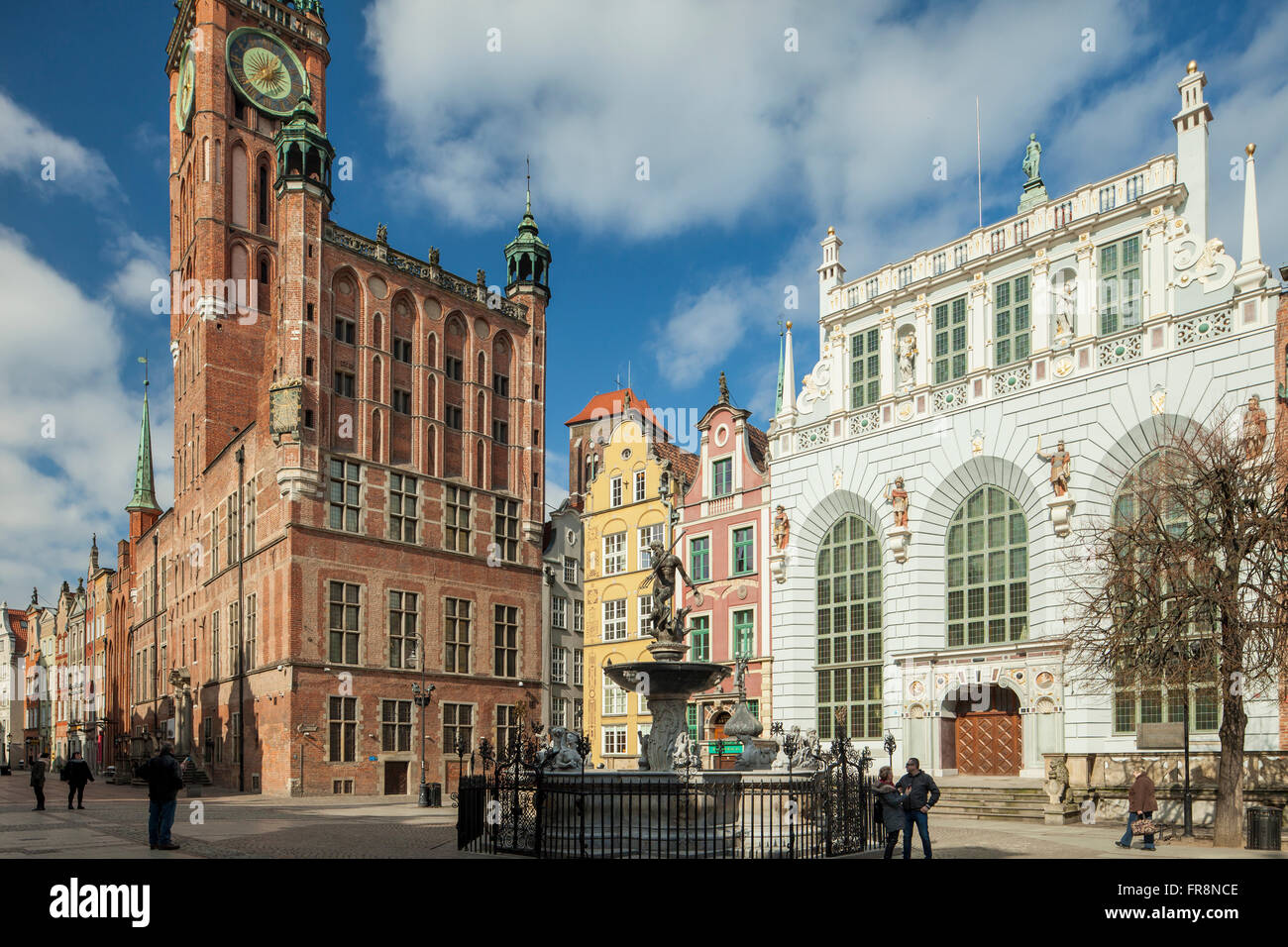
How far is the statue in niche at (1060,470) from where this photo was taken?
108ft

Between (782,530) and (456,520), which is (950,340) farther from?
(456,520)

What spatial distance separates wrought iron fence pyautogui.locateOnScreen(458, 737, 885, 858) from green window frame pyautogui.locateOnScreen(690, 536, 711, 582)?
80.1ft

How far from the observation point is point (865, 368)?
40.2m

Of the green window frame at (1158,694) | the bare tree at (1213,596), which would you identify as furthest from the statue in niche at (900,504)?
the bare tree at (1213,596)

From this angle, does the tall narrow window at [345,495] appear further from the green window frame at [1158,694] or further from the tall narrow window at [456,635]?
the green window frame at [1158,694]

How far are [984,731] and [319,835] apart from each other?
21.2m

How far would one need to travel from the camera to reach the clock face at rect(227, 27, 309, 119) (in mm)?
57594

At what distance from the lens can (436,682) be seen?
46.5 meters

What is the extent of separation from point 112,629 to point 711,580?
2377 inches

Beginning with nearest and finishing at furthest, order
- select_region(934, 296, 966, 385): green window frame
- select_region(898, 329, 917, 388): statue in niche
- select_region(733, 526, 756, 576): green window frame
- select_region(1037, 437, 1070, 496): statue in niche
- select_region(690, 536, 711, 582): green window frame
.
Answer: select_region(1037, 437, 1070, 496): statue in niche, select_region(934, 296, 966, 385): green window frame, select_region(898, 329, 917, 388): statue in niche, select_region(733, 526, 756, 576): green window frame, select_region(690, 536, 711, 582): green window frame

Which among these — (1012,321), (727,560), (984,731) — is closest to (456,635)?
(727,560)

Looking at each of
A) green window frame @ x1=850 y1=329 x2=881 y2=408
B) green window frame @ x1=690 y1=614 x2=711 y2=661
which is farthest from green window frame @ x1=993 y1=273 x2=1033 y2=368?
green window frame @ x1=690 y1=614 x2=711 y2=661

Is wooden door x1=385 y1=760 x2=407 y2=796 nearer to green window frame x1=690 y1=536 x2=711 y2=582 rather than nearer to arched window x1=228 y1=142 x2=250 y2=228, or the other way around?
green window frame x1=690 y1=536 x2=711 y2=582
